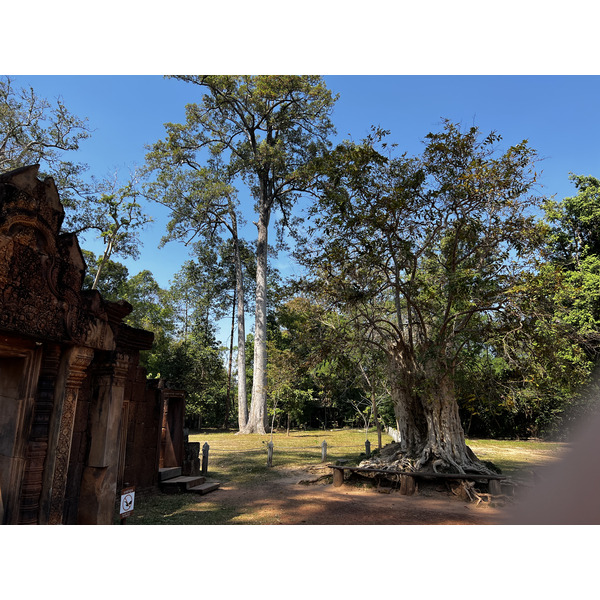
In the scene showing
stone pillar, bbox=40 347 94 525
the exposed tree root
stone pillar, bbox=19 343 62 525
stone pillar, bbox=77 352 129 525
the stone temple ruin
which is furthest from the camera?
the exposed tree root

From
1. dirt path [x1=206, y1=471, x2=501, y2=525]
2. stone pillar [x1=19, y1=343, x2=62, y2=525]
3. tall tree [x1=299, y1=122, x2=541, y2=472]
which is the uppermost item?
tall tree [x1=299, y1=122, x2=541, y2=472]

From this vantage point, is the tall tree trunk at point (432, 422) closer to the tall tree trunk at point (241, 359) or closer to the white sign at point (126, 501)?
the white sign at point (126, 501)

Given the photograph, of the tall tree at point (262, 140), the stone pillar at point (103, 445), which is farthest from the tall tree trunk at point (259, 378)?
the stone pillar at point (103, 445)

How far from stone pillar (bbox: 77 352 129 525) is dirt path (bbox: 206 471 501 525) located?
7.83 feet

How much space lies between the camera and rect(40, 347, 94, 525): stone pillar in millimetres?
4078

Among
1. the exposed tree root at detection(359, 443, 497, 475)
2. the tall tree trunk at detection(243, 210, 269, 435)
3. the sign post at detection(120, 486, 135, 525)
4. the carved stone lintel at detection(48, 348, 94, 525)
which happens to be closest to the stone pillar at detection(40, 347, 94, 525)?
the carved stone lintel at detection(48, 348, 94, 525)

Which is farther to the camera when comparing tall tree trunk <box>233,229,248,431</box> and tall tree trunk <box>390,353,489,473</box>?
tall tree trunk <box>233,229,248,431</box>

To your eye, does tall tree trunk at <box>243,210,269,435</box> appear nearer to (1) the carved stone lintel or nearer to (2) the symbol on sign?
(2) the symbol on sign

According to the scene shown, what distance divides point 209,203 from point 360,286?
18628 mm

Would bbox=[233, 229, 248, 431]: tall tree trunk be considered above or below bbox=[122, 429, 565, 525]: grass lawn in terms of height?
Result: above

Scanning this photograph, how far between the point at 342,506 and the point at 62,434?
16.6ft

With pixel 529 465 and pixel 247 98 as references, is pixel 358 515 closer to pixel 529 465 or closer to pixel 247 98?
pixel 529 465

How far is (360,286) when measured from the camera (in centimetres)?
998

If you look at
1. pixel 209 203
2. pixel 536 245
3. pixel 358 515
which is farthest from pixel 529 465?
pixel 209 203
